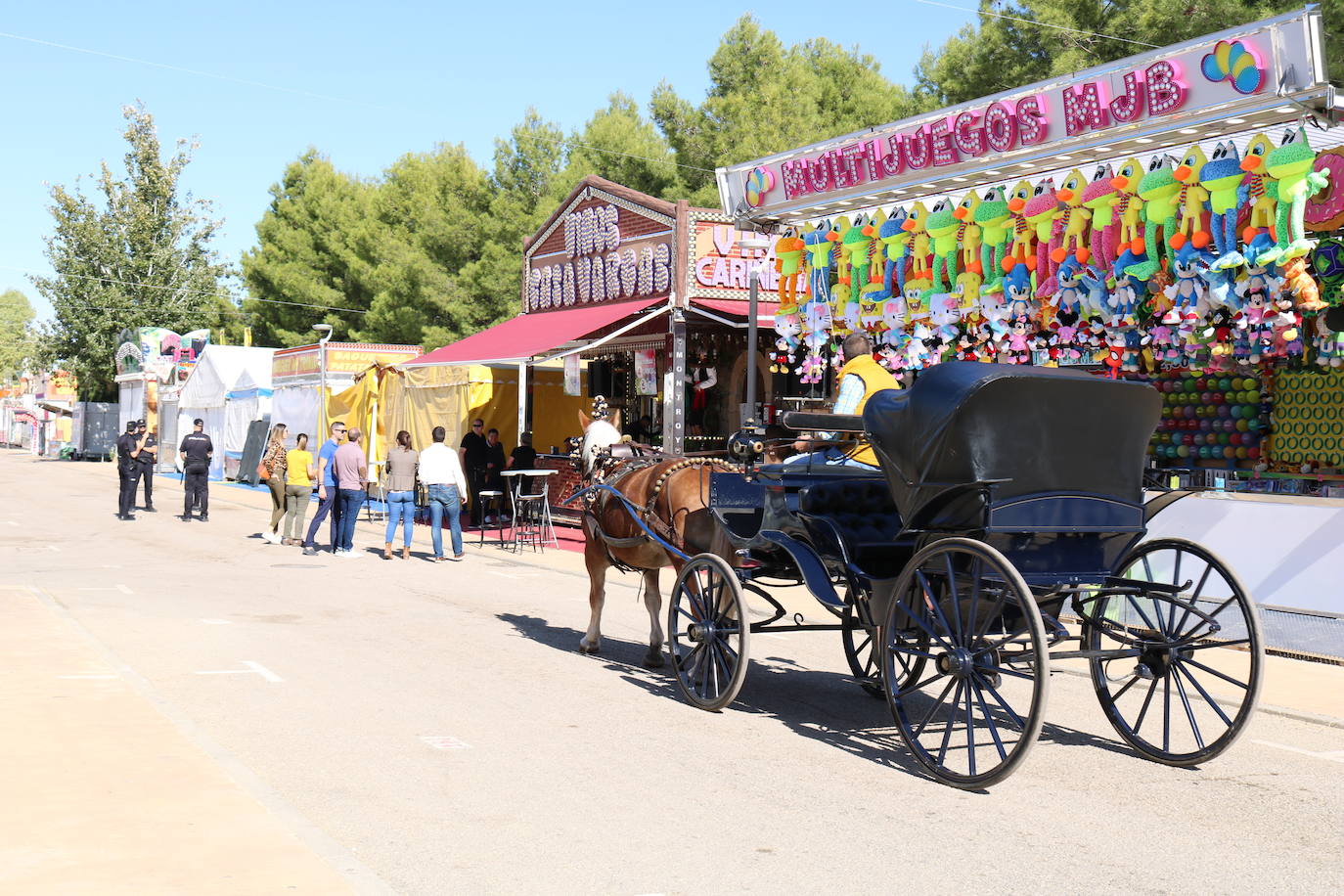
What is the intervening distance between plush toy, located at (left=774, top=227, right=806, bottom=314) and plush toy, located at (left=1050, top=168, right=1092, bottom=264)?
4.16 meters

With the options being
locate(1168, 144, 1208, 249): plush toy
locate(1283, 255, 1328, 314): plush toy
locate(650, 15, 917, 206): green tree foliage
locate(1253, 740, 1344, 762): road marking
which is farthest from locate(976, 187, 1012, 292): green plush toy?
locate(650, 15, 917, 206): green tree foliage

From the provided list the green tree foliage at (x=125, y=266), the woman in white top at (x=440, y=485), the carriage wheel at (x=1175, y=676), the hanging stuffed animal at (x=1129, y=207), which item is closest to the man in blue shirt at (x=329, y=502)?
the woman in white top at (x=440, y=485)

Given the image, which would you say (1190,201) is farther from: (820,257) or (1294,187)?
(820,257)

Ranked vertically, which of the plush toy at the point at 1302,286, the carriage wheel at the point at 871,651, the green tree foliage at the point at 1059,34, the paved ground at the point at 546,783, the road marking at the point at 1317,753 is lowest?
the road marking at the point at 1317,753

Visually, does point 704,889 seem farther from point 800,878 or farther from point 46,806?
point 46,806

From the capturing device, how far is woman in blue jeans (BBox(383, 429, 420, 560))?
1789 cm

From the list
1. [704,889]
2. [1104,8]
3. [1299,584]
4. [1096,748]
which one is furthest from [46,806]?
[1104,8]

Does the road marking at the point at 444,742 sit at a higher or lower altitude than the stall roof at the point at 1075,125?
lower

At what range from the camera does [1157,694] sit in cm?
946

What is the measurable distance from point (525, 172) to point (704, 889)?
1615 inches

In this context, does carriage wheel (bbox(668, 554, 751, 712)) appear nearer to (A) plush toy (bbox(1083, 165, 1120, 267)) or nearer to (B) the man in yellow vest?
(B) the man in yellow vest

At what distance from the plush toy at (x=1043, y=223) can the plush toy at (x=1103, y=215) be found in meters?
0.48

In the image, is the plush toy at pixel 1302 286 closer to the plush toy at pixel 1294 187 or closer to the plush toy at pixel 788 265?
the plush toy at pixel 1294 187

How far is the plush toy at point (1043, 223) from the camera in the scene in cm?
1265
